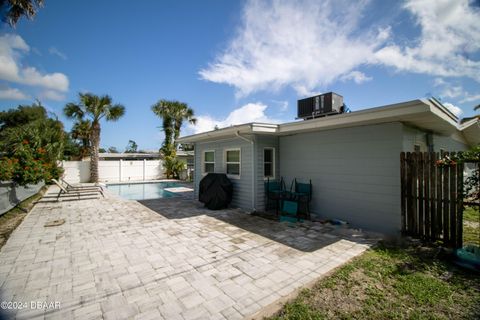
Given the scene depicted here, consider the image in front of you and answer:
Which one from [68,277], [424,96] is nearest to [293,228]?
[424,96]

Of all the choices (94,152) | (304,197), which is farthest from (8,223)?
(94,152)

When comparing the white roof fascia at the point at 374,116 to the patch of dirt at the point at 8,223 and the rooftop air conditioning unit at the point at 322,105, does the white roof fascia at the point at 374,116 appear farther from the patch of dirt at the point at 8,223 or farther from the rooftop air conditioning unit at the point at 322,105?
the patch of dirt at the point at 8,223

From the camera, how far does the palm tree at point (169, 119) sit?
19.5m

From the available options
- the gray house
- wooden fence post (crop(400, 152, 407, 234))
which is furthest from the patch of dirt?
wooden fence post (crop(400, 152, 407, 234))

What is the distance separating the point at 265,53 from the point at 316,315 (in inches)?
313

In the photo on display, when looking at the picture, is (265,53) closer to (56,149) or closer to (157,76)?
(157,76)

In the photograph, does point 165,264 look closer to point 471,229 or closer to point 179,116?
point 471,229

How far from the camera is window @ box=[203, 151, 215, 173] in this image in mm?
9094

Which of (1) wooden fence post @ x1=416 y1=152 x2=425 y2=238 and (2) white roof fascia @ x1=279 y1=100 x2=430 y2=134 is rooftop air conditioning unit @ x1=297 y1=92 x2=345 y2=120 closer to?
(2) white roof fascia @ x1=279 y1=100 x2=430 y2=134

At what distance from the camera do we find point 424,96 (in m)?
3.70

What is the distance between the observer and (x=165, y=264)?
3342 mm

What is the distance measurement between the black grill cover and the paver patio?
1397 mm

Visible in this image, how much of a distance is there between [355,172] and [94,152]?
58.5ft

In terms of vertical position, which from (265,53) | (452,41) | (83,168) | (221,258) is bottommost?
(221,258)
